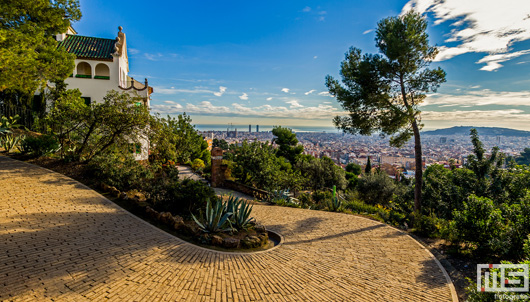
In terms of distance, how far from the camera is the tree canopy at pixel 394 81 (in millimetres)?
9688

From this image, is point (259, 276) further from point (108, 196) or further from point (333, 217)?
point (108, 196)

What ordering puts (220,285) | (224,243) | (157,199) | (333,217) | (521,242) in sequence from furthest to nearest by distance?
(333,217) < (157,199) < (224,243) < (521,242) < (220,285)

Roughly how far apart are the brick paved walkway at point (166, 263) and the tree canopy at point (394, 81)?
15.5ft

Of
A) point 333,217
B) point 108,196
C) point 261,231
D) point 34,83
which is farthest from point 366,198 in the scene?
point 34,83

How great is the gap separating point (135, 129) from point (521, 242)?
1250 centimetres

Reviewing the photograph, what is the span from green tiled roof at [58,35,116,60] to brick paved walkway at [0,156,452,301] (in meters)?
16.0

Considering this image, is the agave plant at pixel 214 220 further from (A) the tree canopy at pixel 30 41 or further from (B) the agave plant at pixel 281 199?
(A) the tree canopy at pixel 30 41

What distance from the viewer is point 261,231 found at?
23.6 feet

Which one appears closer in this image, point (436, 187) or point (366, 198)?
point (436, 187)

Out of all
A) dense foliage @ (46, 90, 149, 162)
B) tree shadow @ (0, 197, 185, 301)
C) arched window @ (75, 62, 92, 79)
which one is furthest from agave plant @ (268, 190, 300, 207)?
arched window @ (75, 62, 92, 79)

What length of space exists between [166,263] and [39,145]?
11329 millimetres

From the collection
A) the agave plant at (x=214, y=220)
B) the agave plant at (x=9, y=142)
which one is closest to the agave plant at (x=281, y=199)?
the agave plant at (x=214, y=220)

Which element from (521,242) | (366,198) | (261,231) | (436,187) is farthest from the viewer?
(366,198)

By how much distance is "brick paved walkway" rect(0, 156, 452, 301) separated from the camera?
382 cm
